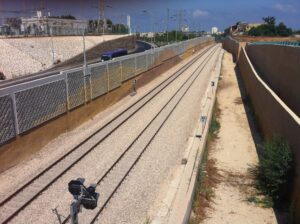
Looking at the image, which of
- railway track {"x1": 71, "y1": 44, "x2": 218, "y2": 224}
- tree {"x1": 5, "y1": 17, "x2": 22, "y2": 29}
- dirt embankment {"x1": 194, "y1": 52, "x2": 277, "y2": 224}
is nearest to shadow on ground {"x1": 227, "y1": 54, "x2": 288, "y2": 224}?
dirt embankment {"x1": 194, "y1": 52, "x2": 277, "y2": 224}

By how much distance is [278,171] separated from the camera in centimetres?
1072

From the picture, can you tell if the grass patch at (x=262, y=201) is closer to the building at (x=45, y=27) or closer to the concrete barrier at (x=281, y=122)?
the concrete barrier at (x=281, y=122)

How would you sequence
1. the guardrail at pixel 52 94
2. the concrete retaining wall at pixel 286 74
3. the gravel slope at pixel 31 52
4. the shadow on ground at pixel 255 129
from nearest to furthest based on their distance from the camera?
the shadow on ground at pixel 255 129 → the guardrail at pixel 52 94 → the concrete retaining wall at pixel 286 74 → the gravel slope at pixel 31 52

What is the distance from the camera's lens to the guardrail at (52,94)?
12688 millimetres

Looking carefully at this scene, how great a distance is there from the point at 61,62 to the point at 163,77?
21905 millimetres

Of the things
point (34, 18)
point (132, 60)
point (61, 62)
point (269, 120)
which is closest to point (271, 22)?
point (34, 18)

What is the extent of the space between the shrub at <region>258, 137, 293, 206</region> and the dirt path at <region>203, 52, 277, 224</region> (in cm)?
65

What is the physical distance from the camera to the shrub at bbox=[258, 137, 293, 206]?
419 inches

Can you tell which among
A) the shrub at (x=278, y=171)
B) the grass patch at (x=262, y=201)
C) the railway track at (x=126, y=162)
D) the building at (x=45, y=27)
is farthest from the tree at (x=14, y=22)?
the grass patch at (x=262, y=201)

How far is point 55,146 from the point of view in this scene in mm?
14852

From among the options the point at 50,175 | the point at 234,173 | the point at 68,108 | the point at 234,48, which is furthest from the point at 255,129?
the point at 234,48

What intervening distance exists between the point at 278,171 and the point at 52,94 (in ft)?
28.9

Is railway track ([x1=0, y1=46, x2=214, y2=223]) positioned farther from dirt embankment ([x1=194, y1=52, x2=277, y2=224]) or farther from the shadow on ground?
the shadow on ground

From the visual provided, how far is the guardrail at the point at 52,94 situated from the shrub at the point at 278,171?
299 inches
